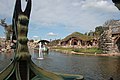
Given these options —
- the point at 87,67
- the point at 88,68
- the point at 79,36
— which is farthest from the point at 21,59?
the point at 79,36

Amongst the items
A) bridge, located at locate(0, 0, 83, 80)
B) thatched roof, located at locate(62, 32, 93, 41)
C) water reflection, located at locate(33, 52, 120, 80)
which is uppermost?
thatched roof, located at locate(62, 32, 93, 41)

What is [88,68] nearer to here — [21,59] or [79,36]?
[21,59]

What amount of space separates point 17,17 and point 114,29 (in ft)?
192

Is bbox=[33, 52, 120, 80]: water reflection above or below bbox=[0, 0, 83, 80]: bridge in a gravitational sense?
below

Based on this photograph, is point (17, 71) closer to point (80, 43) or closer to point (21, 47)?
point (21, 47)

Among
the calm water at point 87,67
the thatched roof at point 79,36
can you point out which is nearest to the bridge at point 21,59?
the calm water at point 87,67

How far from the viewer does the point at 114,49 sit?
66188 mm

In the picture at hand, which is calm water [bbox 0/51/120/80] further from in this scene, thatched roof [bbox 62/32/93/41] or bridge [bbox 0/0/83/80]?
thatched roof [bbox 62/32/93/41]

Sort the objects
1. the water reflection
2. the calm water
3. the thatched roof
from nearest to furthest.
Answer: the water reflection, the calm water, the thatched roof

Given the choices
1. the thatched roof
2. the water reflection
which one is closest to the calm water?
the water reflection

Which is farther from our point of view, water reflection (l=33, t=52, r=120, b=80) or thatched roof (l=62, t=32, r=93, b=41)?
thatched roof (l=62, t=32, r=93, b=41)

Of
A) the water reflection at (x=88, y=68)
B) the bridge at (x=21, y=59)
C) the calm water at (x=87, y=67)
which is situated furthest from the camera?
the calm water at (x=87, y=67)

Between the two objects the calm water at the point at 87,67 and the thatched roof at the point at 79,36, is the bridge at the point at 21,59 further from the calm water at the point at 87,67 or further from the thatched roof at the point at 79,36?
the thatched roof at the point at 79,36

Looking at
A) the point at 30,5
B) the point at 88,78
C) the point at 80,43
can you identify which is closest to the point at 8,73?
the point at 30,5
